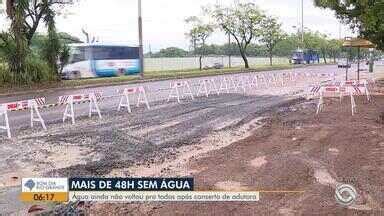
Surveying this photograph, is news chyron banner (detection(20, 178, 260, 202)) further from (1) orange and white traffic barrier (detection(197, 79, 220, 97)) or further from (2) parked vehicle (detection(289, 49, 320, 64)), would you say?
(2) parked vehicle (detection(289, 49, 320, 64))

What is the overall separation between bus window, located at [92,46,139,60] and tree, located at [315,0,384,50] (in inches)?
963

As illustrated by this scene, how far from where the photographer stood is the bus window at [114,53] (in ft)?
154

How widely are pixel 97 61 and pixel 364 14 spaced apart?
30.0 meters

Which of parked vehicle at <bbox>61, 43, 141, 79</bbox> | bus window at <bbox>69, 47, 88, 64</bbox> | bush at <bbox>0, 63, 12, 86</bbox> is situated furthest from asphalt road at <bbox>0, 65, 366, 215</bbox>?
bus window at <bbox>69, 47, 88, 64</bbox>

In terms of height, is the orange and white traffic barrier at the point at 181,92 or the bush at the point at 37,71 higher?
the bush at the point at 37,71

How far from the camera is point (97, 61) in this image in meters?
47.2

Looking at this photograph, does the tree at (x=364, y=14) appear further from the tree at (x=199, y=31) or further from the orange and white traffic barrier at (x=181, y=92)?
the tree at (x=199, y=31)

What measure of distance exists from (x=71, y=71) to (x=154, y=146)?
109 ft

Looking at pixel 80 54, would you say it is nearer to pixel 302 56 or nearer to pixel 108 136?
pixel 108 136

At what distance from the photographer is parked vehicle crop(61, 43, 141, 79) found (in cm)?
4572

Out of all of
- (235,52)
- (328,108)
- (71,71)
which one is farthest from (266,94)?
(235,52)

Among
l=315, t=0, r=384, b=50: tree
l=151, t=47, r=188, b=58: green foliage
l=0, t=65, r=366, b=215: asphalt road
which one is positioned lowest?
l=0, t=65, r=366, b=215: asphalt road

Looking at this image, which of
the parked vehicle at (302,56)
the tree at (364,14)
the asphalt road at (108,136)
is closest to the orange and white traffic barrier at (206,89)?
the asphalt road at (108,136)

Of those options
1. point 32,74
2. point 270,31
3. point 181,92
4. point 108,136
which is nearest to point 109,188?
point 108,136
